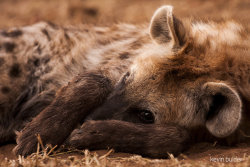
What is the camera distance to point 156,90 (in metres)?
2.07

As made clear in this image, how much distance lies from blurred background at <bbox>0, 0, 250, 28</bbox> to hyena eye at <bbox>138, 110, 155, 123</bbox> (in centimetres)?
331

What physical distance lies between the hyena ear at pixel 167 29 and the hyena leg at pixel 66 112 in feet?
1.42

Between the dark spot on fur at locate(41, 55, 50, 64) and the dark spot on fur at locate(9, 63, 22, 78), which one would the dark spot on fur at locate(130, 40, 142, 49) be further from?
the dark spot on fur at locate(9, 63, 22, 78)

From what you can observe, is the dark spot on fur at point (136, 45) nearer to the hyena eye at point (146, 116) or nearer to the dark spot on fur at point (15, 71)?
the hyena eye at point (146, 116)

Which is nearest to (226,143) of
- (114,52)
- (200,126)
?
(200,126)

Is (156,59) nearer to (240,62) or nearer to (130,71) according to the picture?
(130,71)

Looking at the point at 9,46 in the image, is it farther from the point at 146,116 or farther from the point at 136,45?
the point at 146,116

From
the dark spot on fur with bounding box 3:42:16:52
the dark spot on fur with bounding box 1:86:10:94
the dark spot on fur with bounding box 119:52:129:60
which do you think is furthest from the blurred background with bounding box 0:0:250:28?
the dark spot on fur with bounding box 1:86:10:94

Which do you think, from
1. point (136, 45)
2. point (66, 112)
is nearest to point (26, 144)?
point (66, 112)

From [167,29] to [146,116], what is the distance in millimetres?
527

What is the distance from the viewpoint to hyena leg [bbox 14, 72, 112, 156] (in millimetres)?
2029

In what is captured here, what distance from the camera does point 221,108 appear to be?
1987mm

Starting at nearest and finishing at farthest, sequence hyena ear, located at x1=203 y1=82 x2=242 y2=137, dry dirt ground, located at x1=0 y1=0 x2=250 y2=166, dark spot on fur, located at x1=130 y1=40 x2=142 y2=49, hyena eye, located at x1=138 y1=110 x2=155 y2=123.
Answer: hyena ear, located at x1=203 y1=82 x2=242 y2=137 < hyena eye, located at x1=138 y1=110 x2=155 y2=123 < dark spot on fur, located at x1=130 y1=40 x2=142 y2=49 < dry dirt ground, located at x1=0 y1=0 x2=250 y2=166

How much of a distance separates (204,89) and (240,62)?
12.8 inches
